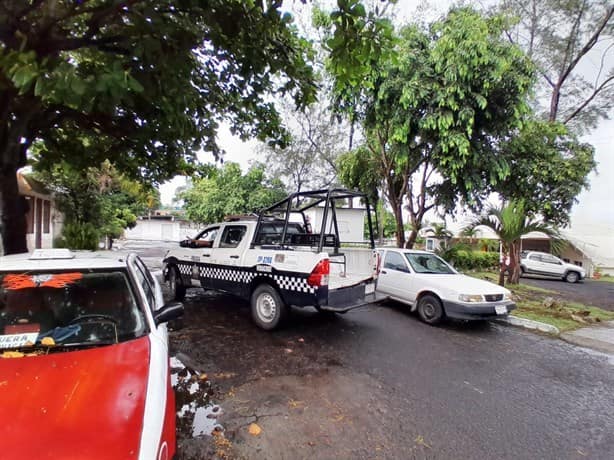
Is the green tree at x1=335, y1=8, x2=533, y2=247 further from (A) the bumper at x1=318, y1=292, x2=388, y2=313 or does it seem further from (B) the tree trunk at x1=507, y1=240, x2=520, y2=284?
(A) the bumper at x1=318, y1=292, x2=388, y2=313

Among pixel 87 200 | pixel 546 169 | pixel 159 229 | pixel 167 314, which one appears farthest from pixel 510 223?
pixel 159 229

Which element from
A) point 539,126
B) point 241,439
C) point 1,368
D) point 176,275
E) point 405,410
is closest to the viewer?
point 1,368

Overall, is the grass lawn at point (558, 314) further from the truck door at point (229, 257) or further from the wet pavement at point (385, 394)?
the truck door at point (229, 257)

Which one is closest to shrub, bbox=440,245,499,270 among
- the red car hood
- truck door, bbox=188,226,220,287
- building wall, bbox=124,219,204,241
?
truck door, bbox=188,226,220,287

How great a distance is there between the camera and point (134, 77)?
3789mm

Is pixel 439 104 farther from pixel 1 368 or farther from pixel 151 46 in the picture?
pixel 1 368

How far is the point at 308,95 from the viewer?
18.0 ft

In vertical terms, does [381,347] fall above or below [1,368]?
below

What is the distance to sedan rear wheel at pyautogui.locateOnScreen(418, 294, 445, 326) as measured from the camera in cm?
641

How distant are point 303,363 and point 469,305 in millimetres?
3558

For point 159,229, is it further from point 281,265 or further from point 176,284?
point 281,265

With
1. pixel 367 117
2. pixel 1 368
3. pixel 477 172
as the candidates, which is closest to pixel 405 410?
pixel 1 368

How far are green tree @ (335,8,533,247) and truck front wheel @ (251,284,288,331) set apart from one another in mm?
5117

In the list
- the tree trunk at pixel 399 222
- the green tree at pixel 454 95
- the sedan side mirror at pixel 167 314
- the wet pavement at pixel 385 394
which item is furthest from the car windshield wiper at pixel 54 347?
the tree trunk at pixel 399 222
